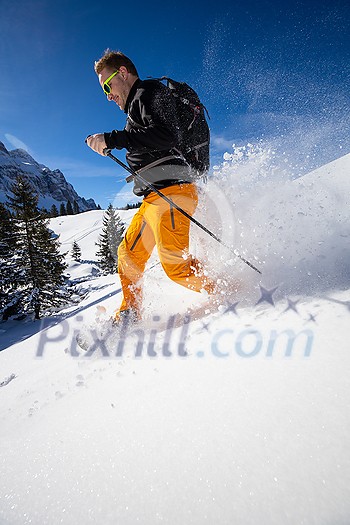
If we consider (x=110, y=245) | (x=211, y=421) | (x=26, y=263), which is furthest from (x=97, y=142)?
(x=110, y=245)

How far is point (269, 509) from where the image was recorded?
71cm

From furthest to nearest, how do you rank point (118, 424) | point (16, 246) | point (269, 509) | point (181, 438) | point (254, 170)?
point (16, 246) < point (254, 170) < point (118, 424) < point (181, 438) < point (269, 509)

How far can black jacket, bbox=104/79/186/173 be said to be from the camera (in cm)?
260

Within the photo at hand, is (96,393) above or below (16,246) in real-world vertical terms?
below

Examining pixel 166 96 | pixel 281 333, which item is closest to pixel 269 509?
pixel 281 333

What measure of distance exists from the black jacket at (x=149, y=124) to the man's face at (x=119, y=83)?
0.43 feet

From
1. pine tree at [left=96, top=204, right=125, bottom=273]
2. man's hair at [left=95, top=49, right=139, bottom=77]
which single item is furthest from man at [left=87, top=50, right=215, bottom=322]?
pine tree at [left=96, top=204, right=125, bottom=273]

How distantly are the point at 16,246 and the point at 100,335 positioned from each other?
17.4 meters

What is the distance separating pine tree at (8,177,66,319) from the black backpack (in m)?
16.4

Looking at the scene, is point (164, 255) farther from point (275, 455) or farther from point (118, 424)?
point (275, 455)

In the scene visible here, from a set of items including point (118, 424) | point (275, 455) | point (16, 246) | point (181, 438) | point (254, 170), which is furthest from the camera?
point (16, 246)

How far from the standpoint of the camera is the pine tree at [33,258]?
16656 millimetres

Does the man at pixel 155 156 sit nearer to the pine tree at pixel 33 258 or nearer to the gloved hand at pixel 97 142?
the gloved hand at pixel 97 142

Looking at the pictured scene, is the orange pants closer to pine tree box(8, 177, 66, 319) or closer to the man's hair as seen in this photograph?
the man's hair
